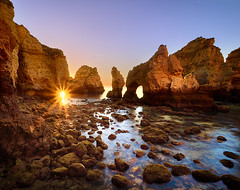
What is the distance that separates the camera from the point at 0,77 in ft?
11.4

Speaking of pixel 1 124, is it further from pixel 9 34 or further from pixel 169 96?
pixel 169 96

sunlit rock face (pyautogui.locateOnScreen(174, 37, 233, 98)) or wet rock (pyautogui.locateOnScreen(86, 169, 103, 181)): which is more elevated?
sunlit rock face (pyautogui.locateOnScreen(174, 37, 233, 98))

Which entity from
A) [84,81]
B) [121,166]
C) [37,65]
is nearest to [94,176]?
[121,166]

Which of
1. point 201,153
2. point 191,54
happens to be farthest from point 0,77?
point 191,54

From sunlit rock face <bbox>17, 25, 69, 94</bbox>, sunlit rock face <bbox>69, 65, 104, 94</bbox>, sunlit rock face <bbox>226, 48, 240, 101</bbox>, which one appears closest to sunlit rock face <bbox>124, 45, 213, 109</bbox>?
sunlit rock face <bbox>17, 25, 69, 94</bbox>

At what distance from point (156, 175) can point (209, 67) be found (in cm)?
4175

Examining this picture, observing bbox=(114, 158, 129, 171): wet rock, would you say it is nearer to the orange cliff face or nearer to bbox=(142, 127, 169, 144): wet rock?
bbox=(142, 127, 169, 144): wet rock

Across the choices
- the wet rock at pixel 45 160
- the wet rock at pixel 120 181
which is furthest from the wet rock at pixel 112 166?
the wet rock at pixel 45 160

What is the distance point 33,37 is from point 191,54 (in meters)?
43.9

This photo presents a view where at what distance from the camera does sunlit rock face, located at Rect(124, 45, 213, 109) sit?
58.3 ft

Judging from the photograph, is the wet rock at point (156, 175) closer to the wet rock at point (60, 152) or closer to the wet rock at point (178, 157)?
the wet rock at point (178, 157)

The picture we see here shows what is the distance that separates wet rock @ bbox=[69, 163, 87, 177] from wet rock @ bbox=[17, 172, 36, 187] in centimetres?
94

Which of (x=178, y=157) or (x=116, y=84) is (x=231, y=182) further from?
(x=116, y=84)

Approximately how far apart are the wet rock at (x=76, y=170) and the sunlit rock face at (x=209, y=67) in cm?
3682
